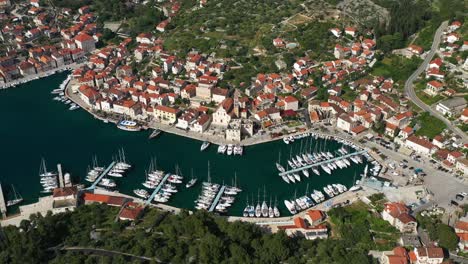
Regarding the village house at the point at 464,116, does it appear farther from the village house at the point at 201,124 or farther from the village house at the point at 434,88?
the village house at the point at 201,124

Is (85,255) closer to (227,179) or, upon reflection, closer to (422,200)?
(227,179)

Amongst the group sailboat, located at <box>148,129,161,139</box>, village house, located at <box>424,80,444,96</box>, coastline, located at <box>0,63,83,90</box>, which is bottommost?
sailboat, located at <box>148,129,161,139</box>

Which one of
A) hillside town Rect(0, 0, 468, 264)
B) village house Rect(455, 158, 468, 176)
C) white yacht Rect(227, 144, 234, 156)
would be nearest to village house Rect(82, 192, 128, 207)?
hillside town Rect(0, 0, 468, 264)

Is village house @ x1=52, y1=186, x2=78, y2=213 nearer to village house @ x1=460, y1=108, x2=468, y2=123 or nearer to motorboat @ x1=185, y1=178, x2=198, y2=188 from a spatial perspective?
motorboat @ x1=185, y1=178, x2=198, y2=188

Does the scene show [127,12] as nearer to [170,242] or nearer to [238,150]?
[238,150]

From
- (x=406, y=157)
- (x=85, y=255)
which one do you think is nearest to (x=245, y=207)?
(x=85, y=255)
